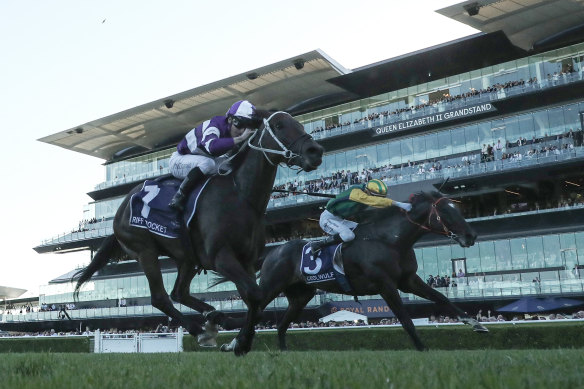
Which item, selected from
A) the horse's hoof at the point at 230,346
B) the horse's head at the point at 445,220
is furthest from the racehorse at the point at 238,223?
Answer: the horse's head at the point at 445,220

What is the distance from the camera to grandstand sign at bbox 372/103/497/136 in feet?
121

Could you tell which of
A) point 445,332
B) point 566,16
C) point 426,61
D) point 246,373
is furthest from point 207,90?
point 246,373

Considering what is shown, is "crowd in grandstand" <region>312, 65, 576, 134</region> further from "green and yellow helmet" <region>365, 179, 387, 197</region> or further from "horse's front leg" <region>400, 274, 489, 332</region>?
"horse's front leg" <region>400, 274, 489, 332</region>

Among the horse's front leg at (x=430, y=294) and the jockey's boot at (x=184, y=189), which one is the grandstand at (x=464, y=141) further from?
Result: the jockey's boot at (x=184, y=189)

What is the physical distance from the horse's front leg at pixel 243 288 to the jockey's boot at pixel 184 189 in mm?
Answer: 909

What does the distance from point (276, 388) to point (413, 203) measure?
9041mm

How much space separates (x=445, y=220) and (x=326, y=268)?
7.88ft

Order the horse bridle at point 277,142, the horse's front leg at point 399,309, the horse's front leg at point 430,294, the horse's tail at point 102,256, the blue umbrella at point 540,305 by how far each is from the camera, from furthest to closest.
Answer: the blue umbrella at point 540,305 → the horse's front leg at point 430,294 → the horse's front leg at point 399,309 → the horse's tail at point 102,256 → the horse bridle at point 277,142

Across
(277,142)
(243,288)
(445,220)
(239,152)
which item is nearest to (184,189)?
(239,152)

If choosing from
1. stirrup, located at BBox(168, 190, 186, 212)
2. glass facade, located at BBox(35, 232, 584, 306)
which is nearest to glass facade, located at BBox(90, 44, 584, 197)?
glass facade, located at BBox(35, 232, 584, 306)

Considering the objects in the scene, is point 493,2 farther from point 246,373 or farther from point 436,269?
point 246,373

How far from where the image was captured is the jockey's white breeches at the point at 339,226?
11758 millimetres

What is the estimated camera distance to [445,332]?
1462 centimetres

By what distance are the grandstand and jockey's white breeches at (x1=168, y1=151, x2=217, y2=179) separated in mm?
25526
